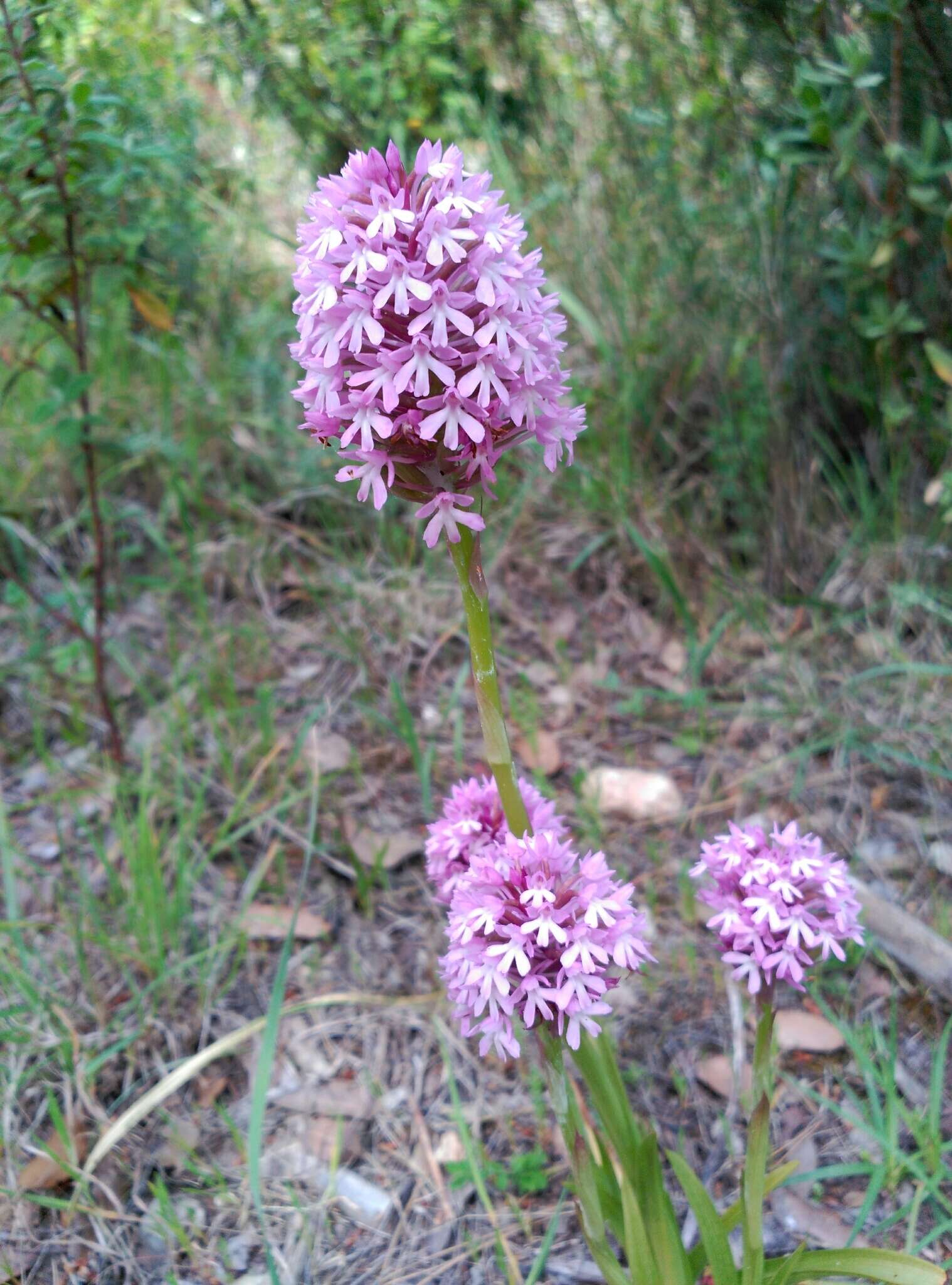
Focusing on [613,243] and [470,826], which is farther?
[613,243]

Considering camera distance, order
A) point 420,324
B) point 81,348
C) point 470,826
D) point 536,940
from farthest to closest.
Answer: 1. point 81,348
2. point 470,826
3. point 536,940
4. point 420,324

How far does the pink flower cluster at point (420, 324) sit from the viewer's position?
114 centimetres

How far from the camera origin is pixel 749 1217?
1386 millimetres

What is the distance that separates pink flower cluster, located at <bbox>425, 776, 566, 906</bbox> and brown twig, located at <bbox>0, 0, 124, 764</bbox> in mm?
1429

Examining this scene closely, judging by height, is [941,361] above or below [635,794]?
above

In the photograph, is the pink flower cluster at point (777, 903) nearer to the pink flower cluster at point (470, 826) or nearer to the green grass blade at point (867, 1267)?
the pink flower cluster at point (470, 826)

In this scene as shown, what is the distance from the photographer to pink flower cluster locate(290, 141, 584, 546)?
1.14 metres

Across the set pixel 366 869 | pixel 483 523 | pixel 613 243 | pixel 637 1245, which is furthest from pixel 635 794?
pixel 613 243

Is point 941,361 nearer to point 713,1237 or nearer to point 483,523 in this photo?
point 483,523

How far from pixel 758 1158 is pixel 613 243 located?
3.14 meters

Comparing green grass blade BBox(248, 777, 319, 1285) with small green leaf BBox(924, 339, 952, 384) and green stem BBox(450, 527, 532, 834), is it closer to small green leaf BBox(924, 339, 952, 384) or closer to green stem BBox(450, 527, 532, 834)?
green stem BBox(450, 527, 532, 834)

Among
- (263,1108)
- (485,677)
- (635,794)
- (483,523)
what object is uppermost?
(483,523)

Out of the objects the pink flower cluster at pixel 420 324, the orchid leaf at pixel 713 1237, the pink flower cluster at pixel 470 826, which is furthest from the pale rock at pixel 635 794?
the pink flower cluster at pixel 420 324

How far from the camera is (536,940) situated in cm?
123
